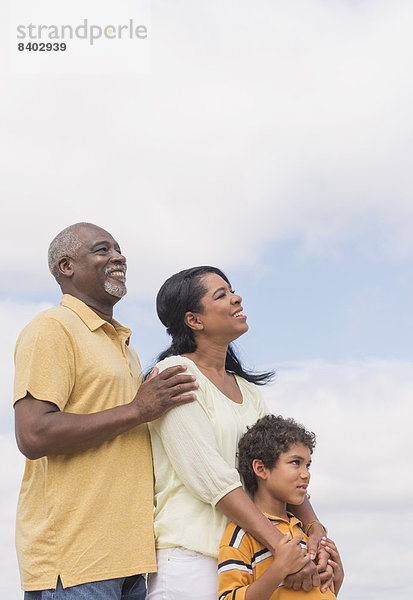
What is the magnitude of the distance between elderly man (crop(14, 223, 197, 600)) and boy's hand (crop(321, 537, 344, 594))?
96 cm

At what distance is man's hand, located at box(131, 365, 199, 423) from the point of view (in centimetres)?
403

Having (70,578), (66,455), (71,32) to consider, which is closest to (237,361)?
(66,455)

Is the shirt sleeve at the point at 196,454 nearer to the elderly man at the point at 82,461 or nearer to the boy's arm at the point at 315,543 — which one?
the elderly man at the point at 82,461

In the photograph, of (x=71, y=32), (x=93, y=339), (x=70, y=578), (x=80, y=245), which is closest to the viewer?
(x=70, y=578)

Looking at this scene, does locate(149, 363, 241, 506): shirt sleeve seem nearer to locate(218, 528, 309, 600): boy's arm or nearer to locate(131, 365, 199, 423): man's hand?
locate(131, 365, 199, 423): man's hand

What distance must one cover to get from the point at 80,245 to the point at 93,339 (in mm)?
726

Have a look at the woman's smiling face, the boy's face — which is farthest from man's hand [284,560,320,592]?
the woman's smiling face

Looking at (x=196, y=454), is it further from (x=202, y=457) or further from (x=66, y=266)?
(x=66, y=266)

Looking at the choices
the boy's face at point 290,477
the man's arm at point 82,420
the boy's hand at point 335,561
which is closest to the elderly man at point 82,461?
the man's arm at point 82,420

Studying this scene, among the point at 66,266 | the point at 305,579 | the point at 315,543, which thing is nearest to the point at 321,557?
the point at 315,543

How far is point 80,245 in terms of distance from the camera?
479 centimetres

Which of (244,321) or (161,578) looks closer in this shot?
(161,578)

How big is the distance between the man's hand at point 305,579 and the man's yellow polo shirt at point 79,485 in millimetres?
730

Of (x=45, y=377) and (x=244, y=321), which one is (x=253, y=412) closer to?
(x=244, y=321)
